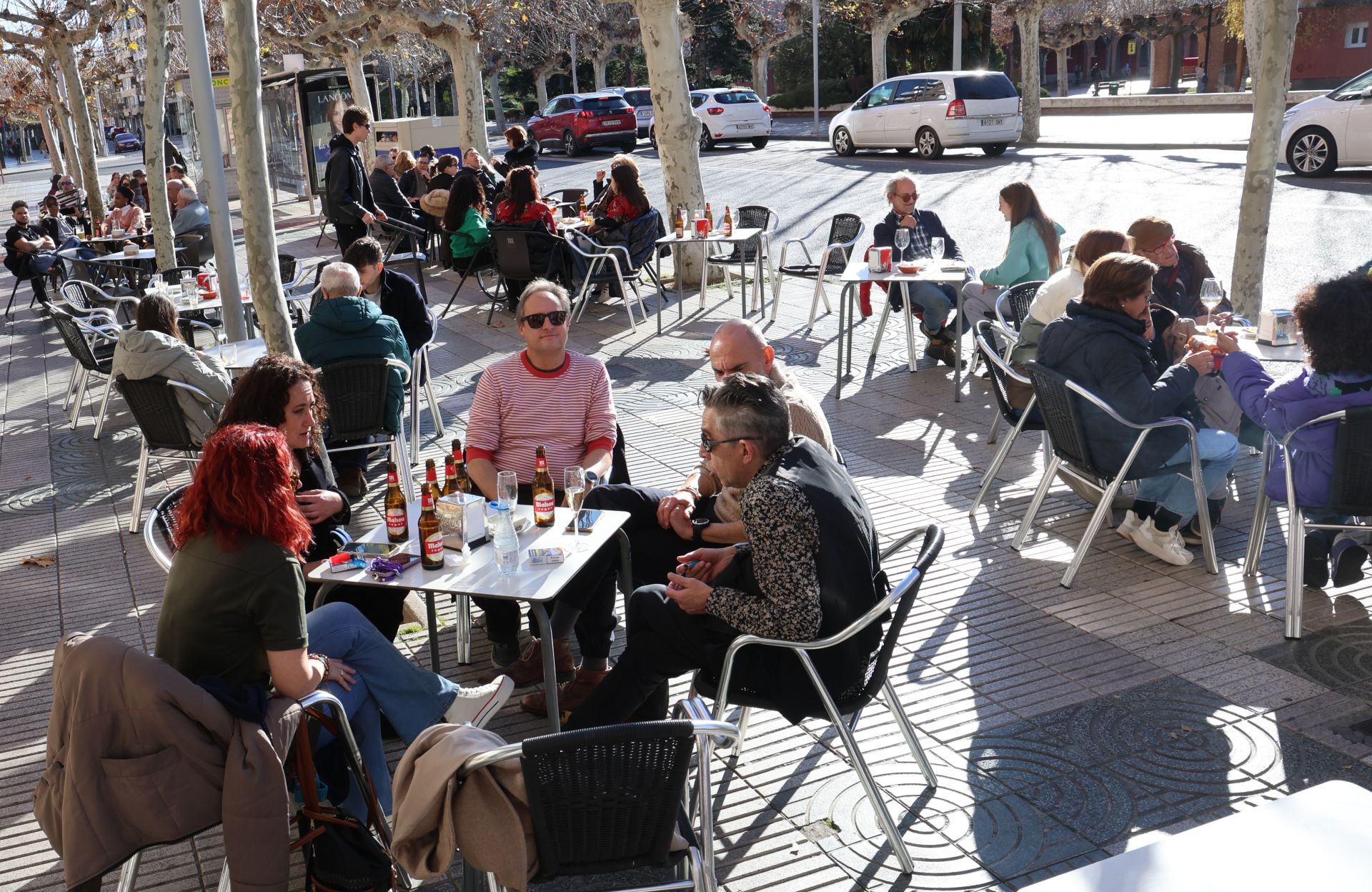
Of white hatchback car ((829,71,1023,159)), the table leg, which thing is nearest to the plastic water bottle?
the table leg

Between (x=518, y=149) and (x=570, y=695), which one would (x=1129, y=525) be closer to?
(x=570, y=695)

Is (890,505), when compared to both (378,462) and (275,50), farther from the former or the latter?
(275,50)

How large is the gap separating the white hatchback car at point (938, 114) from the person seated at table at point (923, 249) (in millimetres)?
15569

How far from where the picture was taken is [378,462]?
24.4 feet

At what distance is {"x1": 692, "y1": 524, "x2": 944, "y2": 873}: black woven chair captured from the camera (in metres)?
3.20

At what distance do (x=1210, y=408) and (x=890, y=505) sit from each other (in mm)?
1612

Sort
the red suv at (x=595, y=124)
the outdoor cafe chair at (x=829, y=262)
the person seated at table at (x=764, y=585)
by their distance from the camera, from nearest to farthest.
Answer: the person seated at table at (x=764, y=585)
the outdoor cafe chair at (x=829, y=262)
the red suv at (x=595, y=124)

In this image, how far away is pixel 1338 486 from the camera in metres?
4.60

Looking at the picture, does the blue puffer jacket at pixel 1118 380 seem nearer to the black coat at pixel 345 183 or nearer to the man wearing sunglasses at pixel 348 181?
the man wearing sunglasses at pixel 348 181

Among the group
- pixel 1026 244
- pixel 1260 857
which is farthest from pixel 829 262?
pixel 1260 857

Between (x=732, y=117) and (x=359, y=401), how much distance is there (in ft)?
82.7

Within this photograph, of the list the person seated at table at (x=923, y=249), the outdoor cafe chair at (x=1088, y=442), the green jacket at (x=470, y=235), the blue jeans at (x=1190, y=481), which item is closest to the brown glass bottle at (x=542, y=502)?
the outdoor cafe chair at (x=1088, y=442)

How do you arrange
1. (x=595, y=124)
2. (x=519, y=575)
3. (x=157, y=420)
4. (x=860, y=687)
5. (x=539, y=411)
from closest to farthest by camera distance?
(x=860, y=687) → (x=519, y=575) → (x=539, y=411) → (x=157, y=420) → (x=595, y=124)

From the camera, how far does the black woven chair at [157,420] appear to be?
6.24 metres
